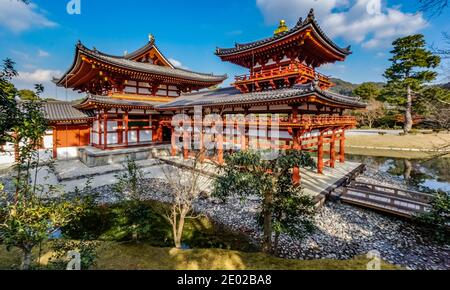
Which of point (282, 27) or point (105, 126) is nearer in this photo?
point (282, 27)

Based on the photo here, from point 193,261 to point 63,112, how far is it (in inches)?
891

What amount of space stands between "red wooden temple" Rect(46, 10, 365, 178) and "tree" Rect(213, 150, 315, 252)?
527 cm

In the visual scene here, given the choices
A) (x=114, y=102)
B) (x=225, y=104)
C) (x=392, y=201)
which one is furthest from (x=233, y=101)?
(x=114, y=102)

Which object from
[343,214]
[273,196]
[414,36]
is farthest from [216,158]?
[414,36]

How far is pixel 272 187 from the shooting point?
6.21 metres

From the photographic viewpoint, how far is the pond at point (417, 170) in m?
16.5

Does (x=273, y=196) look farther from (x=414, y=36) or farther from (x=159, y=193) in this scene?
(x=414, y=36)

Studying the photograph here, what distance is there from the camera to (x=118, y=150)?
61.4 feet

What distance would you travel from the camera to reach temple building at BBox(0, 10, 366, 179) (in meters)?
12.6

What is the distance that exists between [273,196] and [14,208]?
19.6 feet

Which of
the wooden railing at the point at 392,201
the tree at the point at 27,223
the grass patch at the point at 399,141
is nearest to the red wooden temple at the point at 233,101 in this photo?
the wooden railing at the point at 392,201

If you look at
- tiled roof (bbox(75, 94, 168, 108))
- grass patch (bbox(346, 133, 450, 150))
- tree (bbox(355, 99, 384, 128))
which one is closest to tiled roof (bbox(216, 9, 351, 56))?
tiled roof (bbox(75, 94, 168, 108))

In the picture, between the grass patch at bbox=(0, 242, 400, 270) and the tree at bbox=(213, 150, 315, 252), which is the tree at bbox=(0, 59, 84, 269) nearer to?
the grass patch at bbox=(0, 242, 400, 270)

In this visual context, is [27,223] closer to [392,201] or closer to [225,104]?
[225,104]
